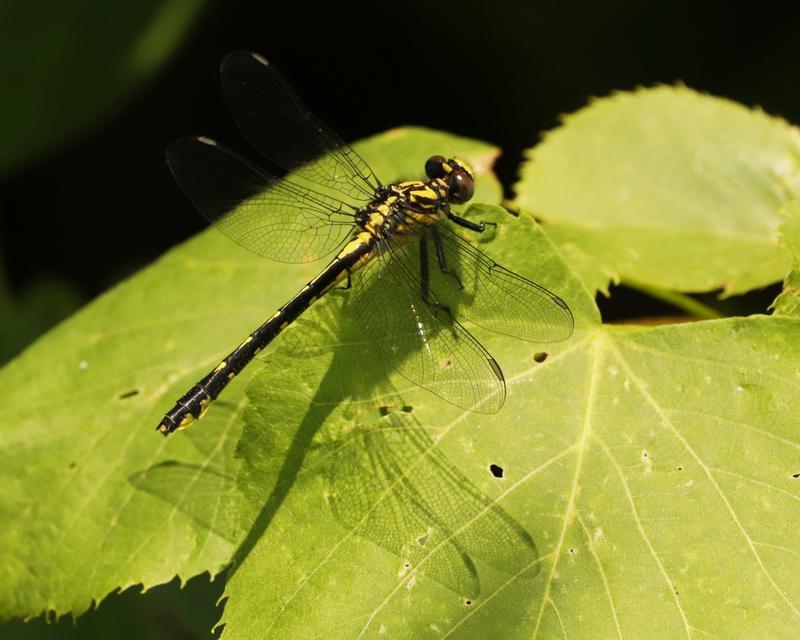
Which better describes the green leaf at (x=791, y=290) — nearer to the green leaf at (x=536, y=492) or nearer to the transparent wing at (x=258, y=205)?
the green leaf at (x=536, y=492)

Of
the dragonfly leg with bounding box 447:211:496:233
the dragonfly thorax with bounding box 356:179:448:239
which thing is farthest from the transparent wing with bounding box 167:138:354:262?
the dragonfly leg with bounding box 447:211:496:233

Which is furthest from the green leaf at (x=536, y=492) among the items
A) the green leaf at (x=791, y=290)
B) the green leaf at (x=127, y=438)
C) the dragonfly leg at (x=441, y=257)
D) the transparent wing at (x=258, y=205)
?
the transparent wing at (x=258, y=205)

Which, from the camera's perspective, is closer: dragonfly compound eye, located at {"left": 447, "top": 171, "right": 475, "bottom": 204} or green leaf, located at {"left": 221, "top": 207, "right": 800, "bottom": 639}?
green leaf, located at {"left": 221, "top": 207, "right": 800, "bottom": 639}

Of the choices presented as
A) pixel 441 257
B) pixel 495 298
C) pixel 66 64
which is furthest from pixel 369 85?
pixel 495 298

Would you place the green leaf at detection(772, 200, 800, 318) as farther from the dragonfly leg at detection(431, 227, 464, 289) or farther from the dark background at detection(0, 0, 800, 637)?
the dark background at detection(0, 0, 800, 637)

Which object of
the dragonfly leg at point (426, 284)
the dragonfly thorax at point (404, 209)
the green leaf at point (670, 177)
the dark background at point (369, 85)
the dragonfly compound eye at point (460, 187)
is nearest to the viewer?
the dragonfly leg at point (426, 284)
